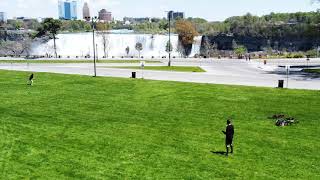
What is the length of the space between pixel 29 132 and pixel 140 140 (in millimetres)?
7584

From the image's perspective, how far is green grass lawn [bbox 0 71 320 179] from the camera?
70.7ft

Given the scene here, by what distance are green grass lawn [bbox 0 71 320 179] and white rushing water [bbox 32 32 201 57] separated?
117m

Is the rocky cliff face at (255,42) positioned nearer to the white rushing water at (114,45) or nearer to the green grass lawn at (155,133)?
the white rushing water at (114,45)

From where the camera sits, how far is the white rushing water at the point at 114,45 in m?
165

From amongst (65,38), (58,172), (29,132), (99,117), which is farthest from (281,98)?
(65,38)

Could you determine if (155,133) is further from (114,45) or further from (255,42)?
(114,45)

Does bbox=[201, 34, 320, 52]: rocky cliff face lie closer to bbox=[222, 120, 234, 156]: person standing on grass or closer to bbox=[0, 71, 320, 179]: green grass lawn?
bbox=[0, 71, 320, 179]: green grass lawn

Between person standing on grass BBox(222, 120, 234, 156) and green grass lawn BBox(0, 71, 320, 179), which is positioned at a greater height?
person standing on grass BBox(222, 120, 234, 156)

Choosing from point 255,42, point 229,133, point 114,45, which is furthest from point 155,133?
point 114,45

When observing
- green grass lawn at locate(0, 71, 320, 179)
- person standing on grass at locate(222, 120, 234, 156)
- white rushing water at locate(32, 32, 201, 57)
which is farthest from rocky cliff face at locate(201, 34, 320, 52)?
person standing on grass at locate(222, 120, 234, 156)

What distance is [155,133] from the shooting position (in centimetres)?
2875

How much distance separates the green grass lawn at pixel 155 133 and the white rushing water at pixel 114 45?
385ft

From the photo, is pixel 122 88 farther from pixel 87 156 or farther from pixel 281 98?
pixel 87 156

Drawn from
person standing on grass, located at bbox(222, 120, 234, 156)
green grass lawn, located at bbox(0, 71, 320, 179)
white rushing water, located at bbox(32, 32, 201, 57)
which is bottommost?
green grass lawn, located at bbox(0, 71, 320, 179)
